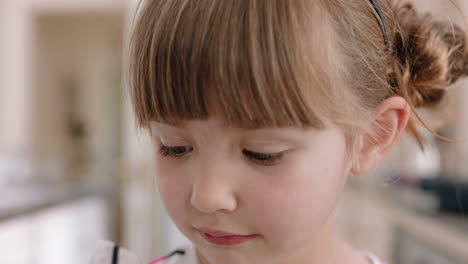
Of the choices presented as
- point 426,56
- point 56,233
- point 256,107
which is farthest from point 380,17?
point 56,233

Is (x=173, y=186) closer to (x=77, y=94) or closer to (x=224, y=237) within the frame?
(x=224, y=237)

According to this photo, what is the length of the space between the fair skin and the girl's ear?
0.05 m

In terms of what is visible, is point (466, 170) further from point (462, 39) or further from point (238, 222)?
point (238, 222)

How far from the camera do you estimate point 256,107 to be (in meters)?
0.43

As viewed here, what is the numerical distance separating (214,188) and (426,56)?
0.34 meters

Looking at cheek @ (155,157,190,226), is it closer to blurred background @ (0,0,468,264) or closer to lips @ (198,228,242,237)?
lips @ (198,228,242,237)

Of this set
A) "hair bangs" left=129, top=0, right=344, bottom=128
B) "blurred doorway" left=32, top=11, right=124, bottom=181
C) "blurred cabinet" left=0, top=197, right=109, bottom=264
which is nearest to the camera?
"hair bangs" left=129, top=0, right=344, bottom=128

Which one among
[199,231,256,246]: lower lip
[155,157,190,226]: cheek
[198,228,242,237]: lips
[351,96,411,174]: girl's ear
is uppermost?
[351,96,411,174]: girl's ear

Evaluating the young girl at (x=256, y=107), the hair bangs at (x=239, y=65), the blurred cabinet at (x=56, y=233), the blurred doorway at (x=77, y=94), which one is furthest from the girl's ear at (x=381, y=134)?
the blurred doorway at (x=77, y=94)

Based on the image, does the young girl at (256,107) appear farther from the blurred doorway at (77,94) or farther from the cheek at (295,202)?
the blurred doorway at (77,94)

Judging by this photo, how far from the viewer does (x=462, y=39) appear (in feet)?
2.13

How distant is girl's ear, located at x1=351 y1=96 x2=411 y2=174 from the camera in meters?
0.54

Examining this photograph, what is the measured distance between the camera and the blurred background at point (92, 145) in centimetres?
182

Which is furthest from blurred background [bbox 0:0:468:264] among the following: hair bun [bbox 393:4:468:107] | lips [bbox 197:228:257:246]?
lips [bbox 197:228:257:246]
